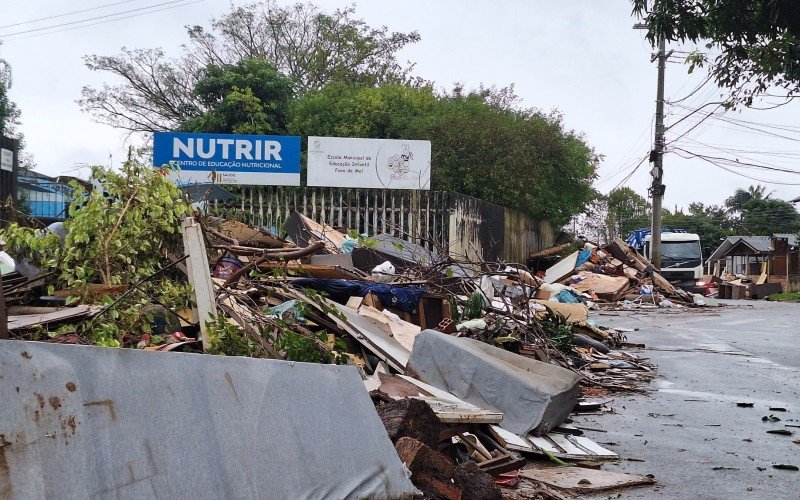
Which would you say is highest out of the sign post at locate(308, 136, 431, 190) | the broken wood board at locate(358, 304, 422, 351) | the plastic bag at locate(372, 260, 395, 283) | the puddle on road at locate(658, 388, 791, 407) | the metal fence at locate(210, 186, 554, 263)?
the sign post at locate(308, 136, 431, 190)

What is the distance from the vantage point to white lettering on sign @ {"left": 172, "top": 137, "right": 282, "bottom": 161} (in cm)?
1853

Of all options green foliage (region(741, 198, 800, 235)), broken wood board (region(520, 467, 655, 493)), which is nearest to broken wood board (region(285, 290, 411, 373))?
broken wood board (region(520, 467, 655, 493))

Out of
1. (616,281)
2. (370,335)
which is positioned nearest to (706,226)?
(616,281)

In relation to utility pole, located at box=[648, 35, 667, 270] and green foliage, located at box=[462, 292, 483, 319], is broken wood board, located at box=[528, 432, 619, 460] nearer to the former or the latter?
green foliage, located at box=[462, 292, 483, 319]

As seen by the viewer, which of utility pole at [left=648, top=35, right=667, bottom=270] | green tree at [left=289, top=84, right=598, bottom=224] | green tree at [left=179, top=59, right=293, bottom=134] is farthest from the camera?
utility pole at [left=648, top=35, right=667, bottom=270]

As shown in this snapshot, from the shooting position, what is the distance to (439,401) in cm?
604

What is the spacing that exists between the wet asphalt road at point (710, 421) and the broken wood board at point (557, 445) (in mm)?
169

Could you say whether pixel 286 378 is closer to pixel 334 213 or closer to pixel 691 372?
pixel 691 372

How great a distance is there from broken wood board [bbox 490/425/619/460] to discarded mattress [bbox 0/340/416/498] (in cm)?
217

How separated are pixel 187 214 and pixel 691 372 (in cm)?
665

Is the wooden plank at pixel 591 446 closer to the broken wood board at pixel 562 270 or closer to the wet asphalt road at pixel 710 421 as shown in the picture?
the wet asphalt road at pixel 710 421

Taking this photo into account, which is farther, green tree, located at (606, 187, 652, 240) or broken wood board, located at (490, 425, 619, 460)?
green tree, located at (606, 187, 652, 240)

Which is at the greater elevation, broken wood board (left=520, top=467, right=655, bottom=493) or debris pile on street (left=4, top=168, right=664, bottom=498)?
debris pile on street (left=4, top=168, right=664, bottom=498)

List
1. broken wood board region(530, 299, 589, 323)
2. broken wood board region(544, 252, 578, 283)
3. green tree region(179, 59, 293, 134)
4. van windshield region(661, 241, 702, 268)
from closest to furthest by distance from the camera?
broken wood board region(530, 299, 589, 323)
broken wood board region(544, 252, 578, 283)
green tree region(179, 59, 293, 134)
van windshield region(661, 241, 702, 268)
